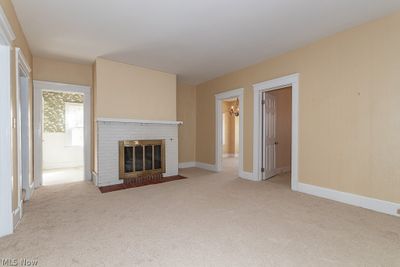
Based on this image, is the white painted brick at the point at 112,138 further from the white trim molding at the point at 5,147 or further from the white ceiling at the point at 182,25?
the white trim molding at the point at 5,147

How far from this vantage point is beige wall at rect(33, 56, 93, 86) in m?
4.01

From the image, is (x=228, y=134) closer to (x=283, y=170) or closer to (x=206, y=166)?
(x=206, y=166)

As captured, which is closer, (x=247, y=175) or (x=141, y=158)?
(x=141, y=158)

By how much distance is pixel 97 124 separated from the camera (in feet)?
13.0

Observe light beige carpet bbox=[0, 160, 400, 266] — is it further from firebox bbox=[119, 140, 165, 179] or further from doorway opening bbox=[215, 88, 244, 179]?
doorway opening bbox=[215, 88, 244, 179]

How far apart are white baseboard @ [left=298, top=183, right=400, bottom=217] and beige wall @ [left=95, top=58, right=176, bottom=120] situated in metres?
3.33

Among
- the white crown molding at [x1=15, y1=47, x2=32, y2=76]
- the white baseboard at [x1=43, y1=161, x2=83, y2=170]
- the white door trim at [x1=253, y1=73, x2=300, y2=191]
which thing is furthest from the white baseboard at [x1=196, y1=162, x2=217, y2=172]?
the white crown molding at [x1=15, y1=47, x2=32, y2=76]

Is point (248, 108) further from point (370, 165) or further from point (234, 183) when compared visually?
point (370, 165)

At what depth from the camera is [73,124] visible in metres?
6.32

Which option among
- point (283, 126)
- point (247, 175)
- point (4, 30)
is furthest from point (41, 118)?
point (283, 126)

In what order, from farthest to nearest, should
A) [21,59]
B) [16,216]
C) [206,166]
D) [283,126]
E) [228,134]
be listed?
[228,134] < [206,166] < [283,126] < [21,59] < [16,216]

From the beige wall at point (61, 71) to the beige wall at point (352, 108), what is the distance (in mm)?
4124

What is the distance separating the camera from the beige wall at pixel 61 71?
13.1ft

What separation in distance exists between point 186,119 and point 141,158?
2.10 meters
